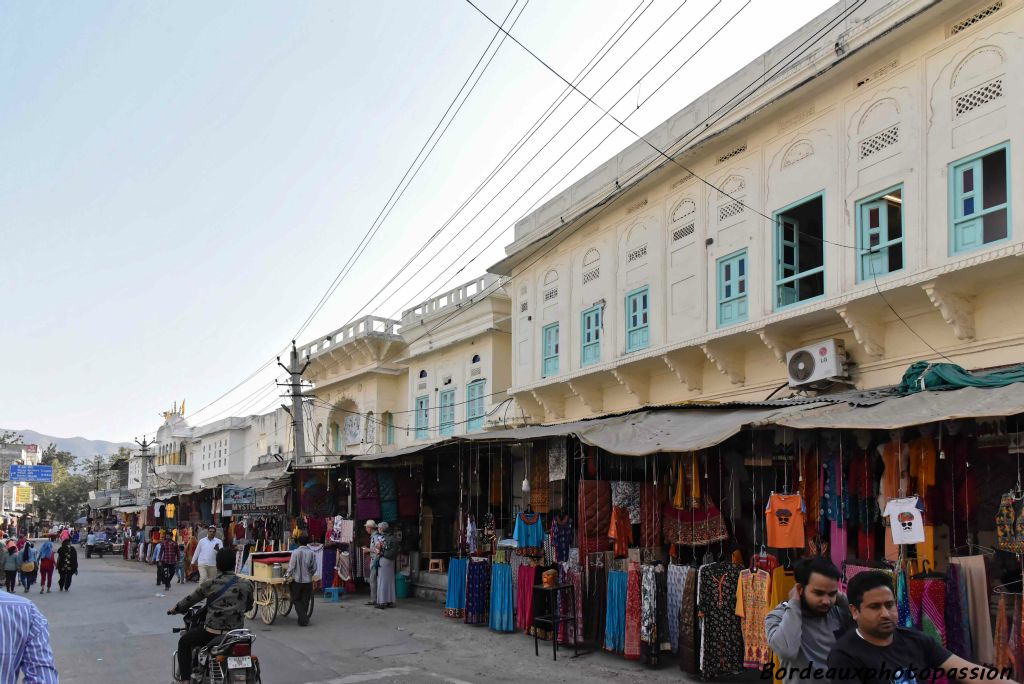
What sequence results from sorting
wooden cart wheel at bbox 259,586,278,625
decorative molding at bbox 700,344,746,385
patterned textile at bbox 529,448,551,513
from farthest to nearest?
wooden cart wheel at bbox 259,586,278,625 → decorative molding at bbox 700,344,746,385 → patterned textile at bbox 529,448,551,513

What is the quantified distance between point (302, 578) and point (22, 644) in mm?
11170

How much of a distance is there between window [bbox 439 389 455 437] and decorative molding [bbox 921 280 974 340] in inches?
684

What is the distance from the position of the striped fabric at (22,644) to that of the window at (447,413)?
22.5 metres

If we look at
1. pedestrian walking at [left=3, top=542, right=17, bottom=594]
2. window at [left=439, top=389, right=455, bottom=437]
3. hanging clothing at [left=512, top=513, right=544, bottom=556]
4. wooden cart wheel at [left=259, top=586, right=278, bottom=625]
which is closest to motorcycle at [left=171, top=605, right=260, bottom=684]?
hanging clothing at [left=512, top=513, right=544, bottom=556]

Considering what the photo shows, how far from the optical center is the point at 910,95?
11500 millimetres

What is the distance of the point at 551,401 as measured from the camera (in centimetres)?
1945

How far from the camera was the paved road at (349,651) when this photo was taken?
390 inches

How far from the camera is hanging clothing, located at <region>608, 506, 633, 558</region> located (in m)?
11.5

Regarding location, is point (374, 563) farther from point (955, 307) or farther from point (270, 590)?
point (955, 307)

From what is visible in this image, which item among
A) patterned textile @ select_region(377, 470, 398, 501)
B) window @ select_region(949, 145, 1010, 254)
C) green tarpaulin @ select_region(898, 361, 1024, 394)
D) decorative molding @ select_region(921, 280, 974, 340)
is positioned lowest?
patterned textile @ select_region(377, 470, 398, 501)

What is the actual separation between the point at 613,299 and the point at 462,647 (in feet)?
26.0

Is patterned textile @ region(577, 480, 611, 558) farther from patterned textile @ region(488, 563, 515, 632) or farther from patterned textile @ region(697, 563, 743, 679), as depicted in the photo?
patterned textile @ region(697, 563, 743, 679)

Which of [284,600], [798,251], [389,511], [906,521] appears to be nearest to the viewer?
[906,521]

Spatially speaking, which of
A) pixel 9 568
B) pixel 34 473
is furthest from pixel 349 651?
pixel 34 473
